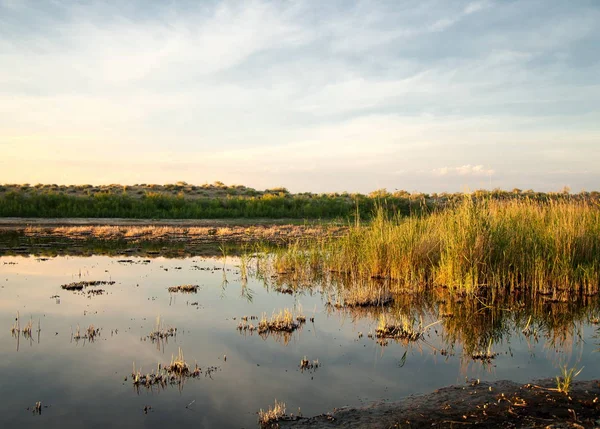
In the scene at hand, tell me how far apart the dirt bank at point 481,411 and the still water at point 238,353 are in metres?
0.37

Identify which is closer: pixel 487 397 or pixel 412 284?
pixel 487 397

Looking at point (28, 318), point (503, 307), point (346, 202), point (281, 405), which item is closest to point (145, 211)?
point (346, 202)

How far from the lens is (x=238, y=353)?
7.25 metres

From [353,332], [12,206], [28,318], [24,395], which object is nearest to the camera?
[24,395]

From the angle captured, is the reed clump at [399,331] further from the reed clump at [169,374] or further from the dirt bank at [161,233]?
the dirt bank at [161,233]

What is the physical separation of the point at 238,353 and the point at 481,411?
3.50 m

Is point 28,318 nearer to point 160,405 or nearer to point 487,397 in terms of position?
point 160,405

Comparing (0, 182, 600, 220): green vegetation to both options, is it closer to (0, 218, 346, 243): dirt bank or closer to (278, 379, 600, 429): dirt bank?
(0, 218, 346, 243): dirt bank

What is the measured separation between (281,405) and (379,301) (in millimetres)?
5515

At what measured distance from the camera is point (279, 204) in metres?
43.1

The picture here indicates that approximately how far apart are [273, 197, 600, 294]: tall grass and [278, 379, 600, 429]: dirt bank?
17.6 ft

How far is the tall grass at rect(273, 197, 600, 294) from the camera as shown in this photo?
11.3 meters

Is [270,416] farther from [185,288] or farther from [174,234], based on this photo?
[174,234]

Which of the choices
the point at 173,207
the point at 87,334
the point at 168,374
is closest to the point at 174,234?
the point at 173,207
